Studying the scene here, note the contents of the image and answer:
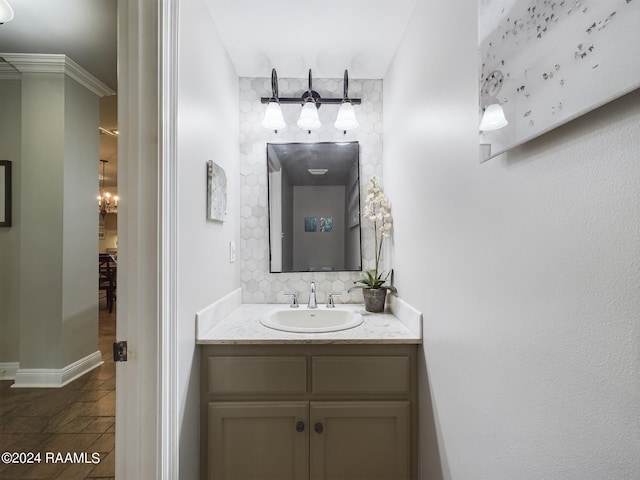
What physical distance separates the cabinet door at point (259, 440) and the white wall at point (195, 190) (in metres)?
0.10

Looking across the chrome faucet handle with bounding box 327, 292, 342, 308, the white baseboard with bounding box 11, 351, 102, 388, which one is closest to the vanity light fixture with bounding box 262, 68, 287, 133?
the chrome faucet handle with bounding box 327, 292, 342, 308

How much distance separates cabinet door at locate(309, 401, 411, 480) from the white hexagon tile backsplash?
2.55ft

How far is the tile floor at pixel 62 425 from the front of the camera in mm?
1670

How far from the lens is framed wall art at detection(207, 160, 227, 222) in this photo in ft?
4.91

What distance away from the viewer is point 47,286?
2588 millimetres

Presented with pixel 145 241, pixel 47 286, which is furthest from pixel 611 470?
pixel 47 286

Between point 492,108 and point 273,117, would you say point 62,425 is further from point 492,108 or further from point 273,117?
point 492,108

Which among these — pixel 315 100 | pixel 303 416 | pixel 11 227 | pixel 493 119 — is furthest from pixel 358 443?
pixel 11 227

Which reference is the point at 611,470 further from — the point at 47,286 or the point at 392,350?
the point at 47,286

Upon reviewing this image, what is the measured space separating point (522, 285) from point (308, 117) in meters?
1.58

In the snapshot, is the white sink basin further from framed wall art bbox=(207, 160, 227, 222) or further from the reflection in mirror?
framed wall art bbox=(207, 160, 227, 222)

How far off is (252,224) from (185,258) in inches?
35.7

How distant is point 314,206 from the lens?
2146mm

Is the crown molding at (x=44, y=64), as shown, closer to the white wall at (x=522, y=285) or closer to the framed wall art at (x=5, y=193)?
the framed wall art at (x=5, y=193)
